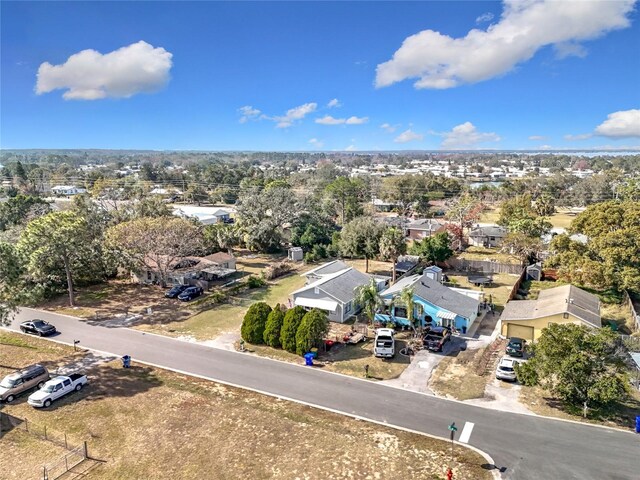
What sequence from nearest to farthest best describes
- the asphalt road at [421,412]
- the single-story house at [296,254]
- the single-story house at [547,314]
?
the asphalt road at [421,412] → the single-story house at [547,314] → the single-story house at [296,254]

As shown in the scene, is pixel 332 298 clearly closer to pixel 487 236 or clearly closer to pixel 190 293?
pixel 190 293

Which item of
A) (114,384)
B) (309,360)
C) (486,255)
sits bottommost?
(486,255)

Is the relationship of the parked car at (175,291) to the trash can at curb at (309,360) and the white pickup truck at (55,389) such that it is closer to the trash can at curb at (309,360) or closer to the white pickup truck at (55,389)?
the white pickup truck at (55,389)

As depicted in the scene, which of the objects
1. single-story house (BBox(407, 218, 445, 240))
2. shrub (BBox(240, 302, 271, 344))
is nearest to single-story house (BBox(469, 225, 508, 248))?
single-story house (BBox(407, 218, 445, 240))

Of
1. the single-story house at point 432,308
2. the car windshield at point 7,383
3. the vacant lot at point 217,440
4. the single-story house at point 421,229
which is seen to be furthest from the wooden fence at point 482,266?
the car windshield at point 7,383

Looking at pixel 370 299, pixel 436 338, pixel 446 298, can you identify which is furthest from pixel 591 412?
pixel 370 299

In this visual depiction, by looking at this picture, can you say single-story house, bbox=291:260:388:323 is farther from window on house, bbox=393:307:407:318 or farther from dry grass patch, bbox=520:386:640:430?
dry grass patch, bbox=520:386:640:430
